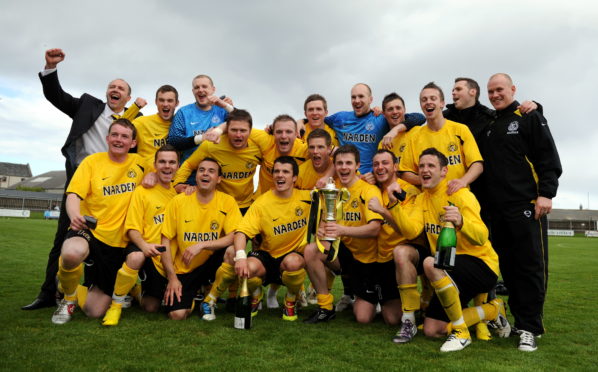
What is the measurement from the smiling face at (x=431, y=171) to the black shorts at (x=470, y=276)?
2.40 ft

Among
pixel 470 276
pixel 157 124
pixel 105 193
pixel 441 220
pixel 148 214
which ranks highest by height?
pixel 157 124

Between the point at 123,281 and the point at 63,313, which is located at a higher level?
the point at 123,281

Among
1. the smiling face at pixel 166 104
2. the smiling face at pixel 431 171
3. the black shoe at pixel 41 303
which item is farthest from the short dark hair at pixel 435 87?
the black shoe at pixel 41 303

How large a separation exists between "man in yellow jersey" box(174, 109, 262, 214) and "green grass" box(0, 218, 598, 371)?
4.92 ft

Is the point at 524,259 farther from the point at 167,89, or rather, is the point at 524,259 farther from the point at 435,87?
the point at 167,89

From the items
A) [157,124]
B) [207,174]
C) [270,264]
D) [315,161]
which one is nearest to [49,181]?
[157,124]

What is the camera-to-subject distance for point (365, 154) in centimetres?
553

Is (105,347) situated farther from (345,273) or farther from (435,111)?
(435,111)

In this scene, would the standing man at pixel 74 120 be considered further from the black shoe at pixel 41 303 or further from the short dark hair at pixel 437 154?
the short dark hair at pixel 437 154

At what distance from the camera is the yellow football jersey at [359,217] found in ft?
15.1

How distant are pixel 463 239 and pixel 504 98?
156cm

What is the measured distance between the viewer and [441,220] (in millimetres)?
3902

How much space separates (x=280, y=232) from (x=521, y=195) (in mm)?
2481

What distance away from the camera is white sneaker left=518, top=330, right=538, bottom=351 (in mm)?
3598
